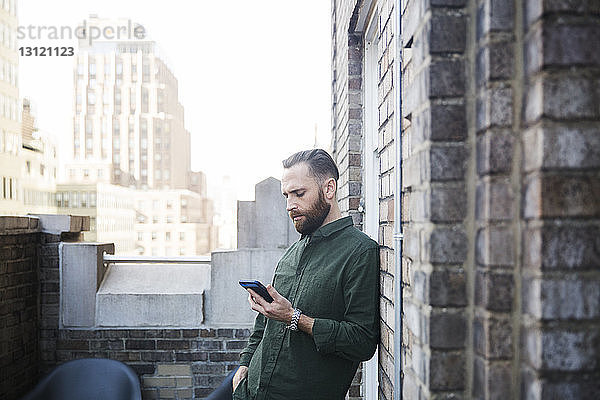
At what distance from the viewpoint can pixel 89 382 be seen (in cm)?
335

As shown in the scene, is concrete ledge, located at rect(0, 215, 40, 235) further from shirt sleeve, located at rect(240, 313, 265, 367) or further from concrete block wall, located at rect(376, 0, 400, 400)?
concrete block wall, located at rect(376, 0, 400, 400)

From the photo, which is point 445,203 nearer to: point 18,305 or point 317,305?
point 317,305

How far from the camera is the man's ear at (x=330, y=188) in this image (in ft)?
7.08

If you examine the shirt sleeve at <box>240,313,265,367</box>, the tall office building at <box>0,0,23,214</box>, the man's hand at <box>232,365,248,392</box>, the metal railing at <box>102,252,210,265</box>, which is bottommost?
the man's hand at <box>232,365,248,392</box>

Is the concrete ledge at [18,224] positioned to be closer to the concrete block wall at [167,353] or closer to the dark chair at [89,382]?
the concrete block wall at [167,353]

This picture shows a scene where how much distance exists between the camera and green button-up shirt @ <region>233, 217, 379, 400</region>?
1872 mm

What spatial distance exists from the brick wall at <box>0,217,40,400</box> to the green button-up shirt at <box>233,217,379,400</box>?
1.82 meters

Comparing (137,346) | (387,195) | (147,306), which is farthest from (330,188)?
(137,346)

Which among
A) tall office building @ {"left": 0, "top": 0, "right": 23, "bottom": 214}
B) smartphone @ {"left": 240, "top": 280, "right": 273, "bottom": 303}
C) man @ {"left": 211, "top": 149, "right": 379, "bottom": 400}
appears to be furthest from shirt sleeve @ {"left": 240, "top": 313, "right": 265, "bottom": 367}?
tall office building @ {"left": 0, "top": 0, "right": 23, "bottom": 214}

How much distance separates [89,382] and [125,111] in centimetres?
7918

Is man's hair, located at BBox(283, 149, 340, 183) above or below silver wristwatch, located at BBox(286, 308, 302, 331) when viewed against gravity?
above

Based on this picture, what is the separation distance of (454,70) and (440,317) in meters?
0.50

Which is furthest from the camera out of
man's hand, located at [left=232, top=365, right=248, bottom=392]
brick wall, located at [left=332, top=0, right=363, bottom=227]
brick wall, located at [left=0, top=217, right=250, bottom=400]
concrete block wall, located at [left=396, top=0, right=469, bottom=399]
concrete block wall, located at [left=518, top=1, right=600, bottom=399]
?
brick wall, located at [left=0, top=217, right=250, bottom=400]

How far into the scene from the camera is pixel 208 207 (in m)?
77.9
